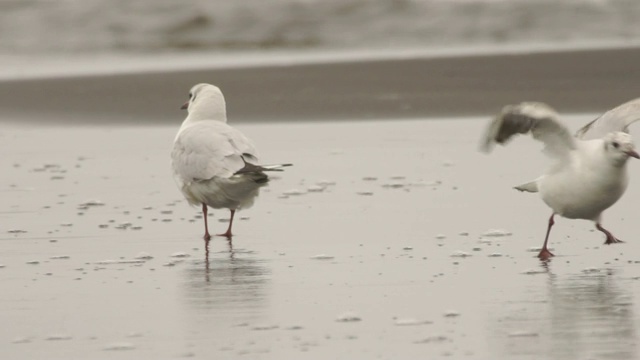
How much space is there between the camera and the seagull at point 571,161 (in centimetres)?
848

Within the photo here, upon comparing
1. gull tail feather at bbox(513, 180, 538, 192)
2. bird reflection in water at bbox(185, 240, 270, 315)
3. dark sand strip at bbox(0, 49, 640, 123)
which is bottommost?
bird reflection in water at bbox(185, 240, 270, 315)

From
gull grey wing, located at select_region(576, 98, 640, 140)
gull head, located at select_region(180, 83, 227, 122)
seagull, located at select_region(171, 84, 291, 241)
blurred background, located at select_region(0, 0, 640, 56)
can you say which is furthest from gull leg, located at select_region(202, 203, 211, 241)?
blurred background, located at select_region(0, 0, 640, 56)

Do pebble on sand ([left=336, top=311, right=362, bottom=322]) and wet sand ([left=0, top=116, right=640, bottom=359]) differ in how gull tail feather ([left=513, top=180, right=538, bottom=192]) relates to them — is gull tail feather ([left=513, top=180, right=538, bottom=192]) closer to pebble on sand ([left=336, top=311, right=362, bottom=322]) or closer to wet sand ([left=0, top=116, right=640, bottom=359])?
wet sand ([left=0, top=116, right=640, bottom=359])

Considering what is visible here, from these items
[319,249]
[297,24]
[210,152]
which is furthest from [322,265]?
[297,24]

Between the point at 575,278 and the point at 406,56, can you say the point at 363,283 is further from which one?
the point at 406,56

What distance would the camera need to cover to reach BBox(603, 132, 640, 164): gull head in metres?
8.34

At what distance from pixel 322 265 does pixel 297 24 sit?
1690 centimetres

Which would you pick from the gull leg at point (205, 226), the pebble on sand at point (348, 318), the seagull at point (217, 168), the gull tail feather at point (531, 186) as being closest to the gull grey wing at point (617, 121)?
the gull tail feather at point (531, 186)

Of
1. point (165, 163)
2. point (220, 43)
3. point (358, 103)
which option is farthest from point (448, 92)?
point (220, 43)

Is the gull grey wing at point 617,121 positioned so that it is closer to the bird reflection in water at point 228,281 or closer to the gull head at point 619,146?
the gull head at point 619,146

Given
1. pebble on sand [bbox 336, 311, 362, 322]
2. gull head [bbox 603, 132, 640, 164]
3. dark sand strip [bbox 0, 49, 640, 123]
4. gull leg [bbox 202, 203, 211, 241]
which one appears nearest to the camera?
pebble on sand [bbox 336, 311, 362, 322]

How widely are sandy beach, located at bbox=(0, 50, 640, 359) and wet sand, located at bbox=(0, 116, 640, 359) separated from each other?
0.07 ft

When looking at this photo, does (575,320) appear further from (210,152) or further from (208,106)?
(208,106)

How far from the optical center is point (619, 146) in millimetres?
8383
